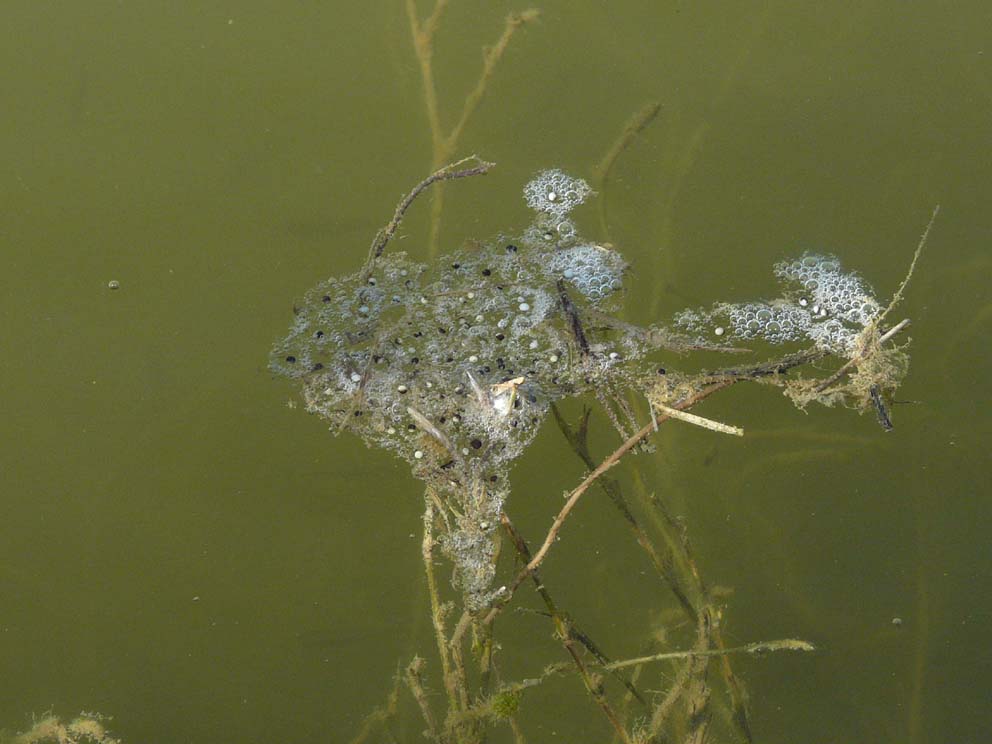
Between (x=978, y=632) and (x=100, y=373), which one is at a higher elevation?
(x=100, y=373)

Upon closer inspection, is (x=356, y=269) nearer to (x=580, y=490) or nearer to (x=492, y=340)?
(x=492, y=340)

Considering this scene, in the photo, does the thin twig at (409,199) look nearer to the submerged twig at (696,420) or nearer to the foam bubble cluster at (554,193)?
the foam bubble cluster at (554,193)

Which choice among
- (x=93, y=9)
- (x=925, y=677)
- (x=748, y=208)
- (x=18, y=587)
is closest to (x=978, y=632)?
(x=925, y=677)

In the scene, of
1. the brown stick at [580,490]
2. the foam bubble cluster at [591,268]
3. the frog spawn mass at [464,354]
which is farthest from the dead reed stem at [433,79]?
the brown stick at [580,490]

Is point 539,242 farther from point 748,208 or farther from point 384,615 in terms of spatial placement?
point 384,615

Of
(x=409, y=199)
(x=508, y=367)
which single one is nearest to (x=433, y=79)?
(x=409, y=199)

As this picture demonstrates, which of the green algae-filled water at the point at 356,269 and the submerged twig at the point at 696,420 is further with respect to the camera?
the green algae-filled water at the point at 356,269
